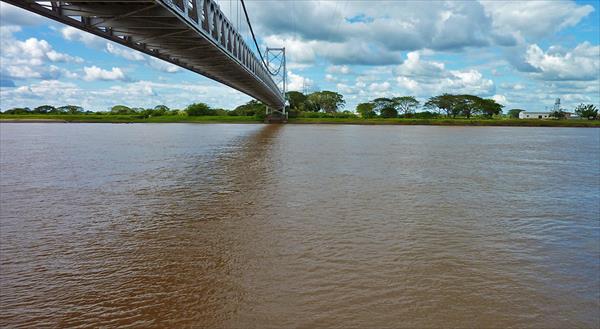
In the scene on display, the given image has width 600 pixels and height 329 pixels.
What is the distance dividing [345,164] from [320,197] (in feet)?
24.7

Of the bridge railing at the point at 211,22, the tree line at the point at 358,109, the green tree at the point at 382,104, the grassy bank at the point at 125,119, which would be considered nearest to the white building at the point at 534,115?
the tree line at the point at 358,109

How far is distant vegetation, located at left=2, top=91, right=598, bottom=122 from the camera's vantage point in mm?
97375

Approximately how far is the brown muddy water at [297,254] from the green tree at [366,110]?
92357mm

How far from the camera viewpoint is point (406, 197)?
11.0 meters

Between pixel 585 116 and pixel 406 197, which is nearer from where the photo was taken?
pixel 406 197

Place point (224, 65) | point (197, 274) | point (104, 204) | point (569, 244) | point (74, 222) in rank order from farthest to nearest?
point (224, 65) → point (104, 204) → point (74, 222) → point (569, 244) → point (197, 274)

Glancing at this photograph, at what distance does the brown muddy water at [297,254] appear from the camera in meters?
4.57

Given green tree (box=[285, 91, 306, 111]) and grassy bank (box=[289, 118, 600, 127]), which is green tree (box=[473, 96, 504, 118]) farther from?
green tree (box=[285, 91, 306, 111])

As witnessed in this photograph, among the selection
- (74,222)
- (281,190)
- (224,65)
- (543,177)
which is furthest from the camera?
(224,65)

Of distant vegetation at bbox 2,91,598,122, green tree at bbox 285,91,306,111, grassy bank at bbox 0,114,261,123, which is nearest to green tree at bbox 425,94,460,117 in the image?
distant vegetation at bbox 2,91,598,122

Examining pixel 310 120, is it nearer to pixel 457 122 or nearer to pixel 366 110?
pixel 366 110

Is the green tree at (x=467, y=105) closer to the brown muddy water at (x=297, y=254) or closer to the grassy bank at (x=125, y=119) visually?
the grassy bank at (x=125, y=119)

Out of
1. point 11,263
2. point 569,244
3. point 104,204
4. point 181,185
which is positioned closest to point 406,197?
point 569,244

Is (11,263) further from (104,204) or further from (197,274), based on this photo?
(104,204)
